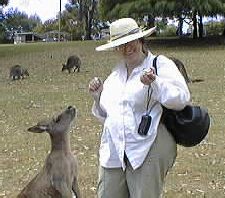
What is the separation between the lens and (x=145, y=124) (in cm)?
402

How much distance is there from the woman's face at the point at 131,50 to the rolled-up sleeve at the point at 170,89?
0.22 m

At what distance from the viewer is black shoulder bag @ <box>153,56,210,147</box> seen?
4.01 meters

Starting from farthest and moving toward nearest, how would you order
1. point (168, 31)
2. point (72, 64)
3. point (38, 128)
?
point (168, 31) → point (72, 64) → point (38, 128)

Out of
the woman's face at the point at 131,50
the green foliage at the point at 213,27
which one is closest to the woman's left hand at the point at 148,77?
the woman's face at the point at 131,50

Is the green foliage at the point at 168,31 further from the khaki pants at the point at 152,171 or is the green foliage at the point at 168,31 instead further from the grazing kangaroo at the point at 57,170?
the khaki pants at the point at 152,171

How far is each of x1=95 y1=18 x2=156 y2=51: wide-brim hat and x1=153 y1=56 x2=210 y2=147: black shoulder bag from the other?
22cm

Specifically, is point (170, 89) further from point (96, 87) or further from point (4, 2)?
point (4, 2)

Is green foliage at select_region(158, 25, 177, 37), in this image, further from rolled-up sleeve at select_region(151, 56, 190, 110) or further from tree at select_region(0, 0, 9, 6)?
rolled-up sleeve at select_region(151, 56, 190, 110)

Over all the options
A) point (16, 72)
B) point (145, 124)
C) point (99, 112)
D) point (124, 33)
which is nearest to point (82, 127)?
point (99, 112)

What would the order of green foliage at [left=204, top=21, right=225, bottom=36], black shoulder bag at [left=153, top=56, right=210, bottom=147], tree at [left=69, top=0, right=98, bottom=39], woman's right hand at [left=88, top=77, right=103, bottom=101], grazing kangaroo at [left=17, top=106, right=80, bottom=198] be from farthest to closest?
tree at [left=69, top=0, right=98, bottom=39], green foliage at [left=204, top=21, right=225, bottom=36], grazing kangaroo at [left=17, top=106, right=80, bottom=198], woman's right hand at [left=88, top=77, right=103, bottom=101], black shoulder bag at [left=153, top=56, right=210, bottom=147]

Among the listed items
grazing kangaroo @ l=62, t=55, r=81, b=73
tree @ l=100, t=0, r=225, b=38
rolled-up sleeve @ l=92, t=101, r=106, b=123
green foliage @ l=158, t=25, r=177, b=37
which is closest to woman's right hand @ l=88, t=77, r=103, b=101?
rolled-up sleeve @ l=92, t=101, r=106, b=123

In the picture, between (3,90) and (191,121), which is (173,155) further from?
(3,90)

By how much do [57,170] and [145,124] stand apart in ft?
6.30

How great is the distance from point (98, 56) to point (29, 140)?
16838 mm
